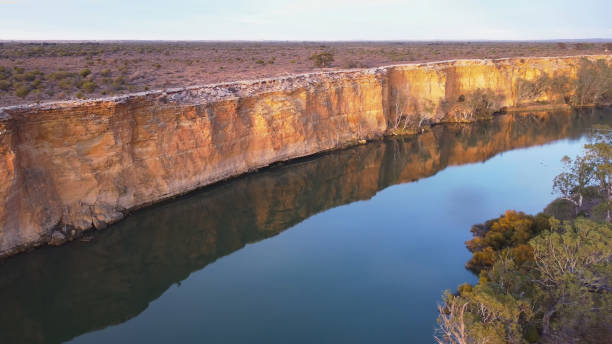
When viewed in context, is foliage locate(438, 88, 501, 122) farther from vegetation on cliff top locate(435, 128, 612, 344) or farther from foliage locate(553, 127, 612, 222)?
vegetation on cliff top locate(435, 128, 612, 344)

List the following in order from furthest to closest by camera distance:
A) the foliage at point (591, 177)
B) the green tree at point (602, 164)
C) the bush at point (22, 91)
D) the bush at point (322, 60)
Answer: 1. the bush at point (322, 60)
2. the bush at point (22, 91)
3. the foliage at point (591, 177)
4. the green tree at point (602, 164)

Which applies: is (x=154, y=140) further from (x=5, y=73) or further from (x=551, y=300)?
(x=551, y=300)

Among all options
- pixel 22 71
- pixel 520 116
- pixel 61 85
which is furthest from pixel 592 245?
pixel 520 116

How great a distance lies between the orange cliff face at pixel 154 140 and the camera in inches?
495

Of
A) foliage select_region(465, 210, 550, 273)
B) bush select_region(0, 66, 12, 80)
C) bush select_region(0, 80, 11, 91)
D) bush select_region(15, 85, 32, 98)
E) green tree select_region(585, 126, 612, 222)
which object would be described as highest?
bush select_region(0, 66, 12, 80)

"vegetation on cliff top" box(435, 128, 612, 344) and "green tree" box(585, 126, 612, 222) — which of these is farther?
"green tree" box(585, 126, 612, 222)

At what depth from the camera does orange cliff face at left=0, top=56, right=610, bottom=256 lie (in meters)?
12.6

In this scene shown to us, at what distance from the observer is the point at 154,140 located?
52.5 ft

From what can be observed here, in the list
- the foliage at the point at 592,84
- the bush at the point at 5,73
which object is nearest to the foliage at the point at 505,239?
the bush at the point at 5,73

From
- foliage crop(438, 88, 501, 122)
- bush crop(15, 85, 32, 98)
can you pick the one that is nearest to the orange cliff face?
bush crop(15, 85, 32, 98)

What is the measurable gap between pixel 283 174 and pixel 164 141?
6624 millimetres

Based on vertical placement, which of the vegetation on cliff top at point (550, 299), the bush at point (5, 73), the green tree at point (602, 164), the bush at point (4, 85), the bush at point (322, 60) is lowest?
the vegetation on cliff top at point (550, 299)

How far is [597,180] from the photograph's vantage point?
44.1 feet

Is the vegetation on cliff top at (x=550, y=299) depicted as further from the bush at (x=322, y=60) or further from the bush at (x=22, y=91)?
the bush at (x=322, y=60)
